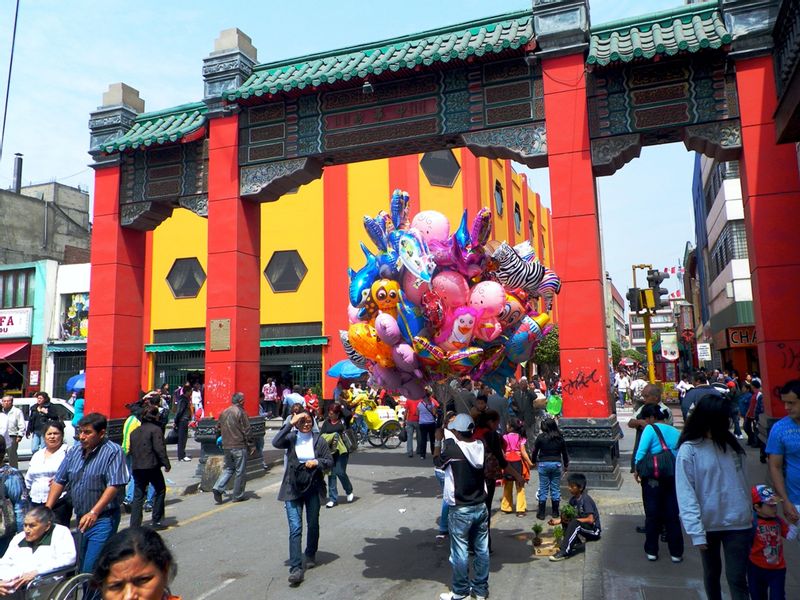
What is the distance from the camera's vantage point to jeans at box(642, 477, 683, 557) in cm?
611

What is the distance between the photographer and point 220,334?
1201 centimetres

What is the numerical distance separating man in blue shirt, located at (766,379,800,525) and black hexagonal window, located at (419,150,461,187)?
2271 cm

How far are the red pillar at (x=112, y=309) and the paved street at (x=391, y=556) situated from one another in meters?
3.97

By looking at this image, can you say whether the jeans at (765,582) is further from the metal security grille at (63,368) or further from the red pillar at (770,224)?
the metal security grille at (63,368)

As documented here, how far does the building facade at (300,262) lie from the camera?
26.1 m

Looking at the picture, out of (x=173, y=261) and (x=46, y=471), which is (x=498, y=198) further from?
(x=46, y=471)

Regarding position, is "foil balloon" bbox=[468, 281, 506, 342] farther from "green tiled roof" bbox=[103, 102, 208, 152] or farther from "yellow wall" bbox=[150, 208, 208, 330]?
"yellow wall" bbox=[150, 208, 208, 330]

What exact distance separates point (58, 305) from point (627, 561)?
30.6 meters

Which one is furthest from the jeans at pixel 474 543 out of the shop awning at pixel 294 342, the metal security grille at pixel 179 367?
the metal security grille at pixel 179 367

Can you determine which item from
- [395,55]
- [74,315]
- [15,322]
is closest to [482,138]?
[395,55]

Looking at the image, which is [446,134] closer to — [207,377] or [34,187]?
[207,377]

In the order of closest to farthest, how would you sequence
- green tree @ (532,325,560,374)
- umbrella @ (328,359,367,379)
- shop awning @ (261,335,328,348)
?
1. umbrella @ (328,359,367,379)
2. shop awning @ (261,335,328,348)
3. green tree @ (532,325,560,374)

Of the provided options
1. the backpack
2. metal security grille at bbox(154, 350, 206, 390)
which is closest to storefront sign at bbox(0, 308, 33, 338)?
metal security grille at bbox(154, 350, 206, 390)

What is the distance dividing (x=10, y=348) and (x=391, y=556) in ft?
99.1
